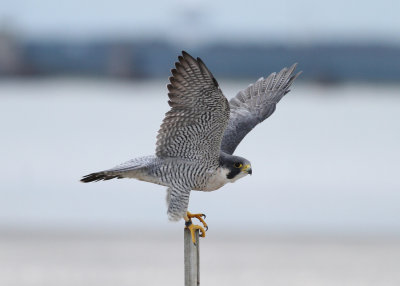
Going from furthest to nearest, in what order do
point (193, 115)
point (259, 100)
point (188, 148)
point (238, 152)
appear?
point (238, 152) < point (259, 100) < point (188, 148) < point (193, 115)

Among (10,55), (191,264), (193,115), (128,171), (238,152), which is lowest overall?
(191,264)

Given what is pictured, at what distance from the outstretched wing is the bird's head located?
0.08 m

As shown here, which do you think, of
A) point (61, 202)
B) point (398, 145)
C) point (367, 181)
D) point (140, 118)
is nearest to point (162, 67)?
point (140, 118)

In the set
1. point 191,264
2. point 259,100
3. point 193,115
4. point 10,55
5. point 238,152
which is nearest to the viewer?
point 191,264

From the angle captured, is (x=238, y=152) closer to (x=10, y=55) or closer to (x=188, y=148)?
(x=188, y=148)

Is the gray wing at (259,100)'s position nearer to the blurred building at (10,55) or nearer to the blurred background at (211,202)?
the blurred background at (211,202)

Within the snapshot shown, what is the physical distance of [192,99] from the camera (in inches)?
241

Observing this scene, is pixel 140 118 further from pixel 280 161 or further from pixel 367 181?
pixel 367 181

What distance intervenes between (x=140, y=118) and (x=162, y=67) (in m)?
24.0

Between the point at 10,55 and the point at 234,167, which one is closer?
the point at 234,167

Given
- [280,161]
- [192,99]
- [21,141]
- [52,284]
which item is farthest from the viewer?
[21,141]

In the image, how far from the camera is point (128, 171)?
631 cm

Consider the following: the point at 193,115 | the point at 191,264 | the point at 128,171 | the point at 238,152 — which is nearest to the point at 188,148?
the point at 193,115

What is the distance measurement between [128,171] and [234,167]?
2.34ft
